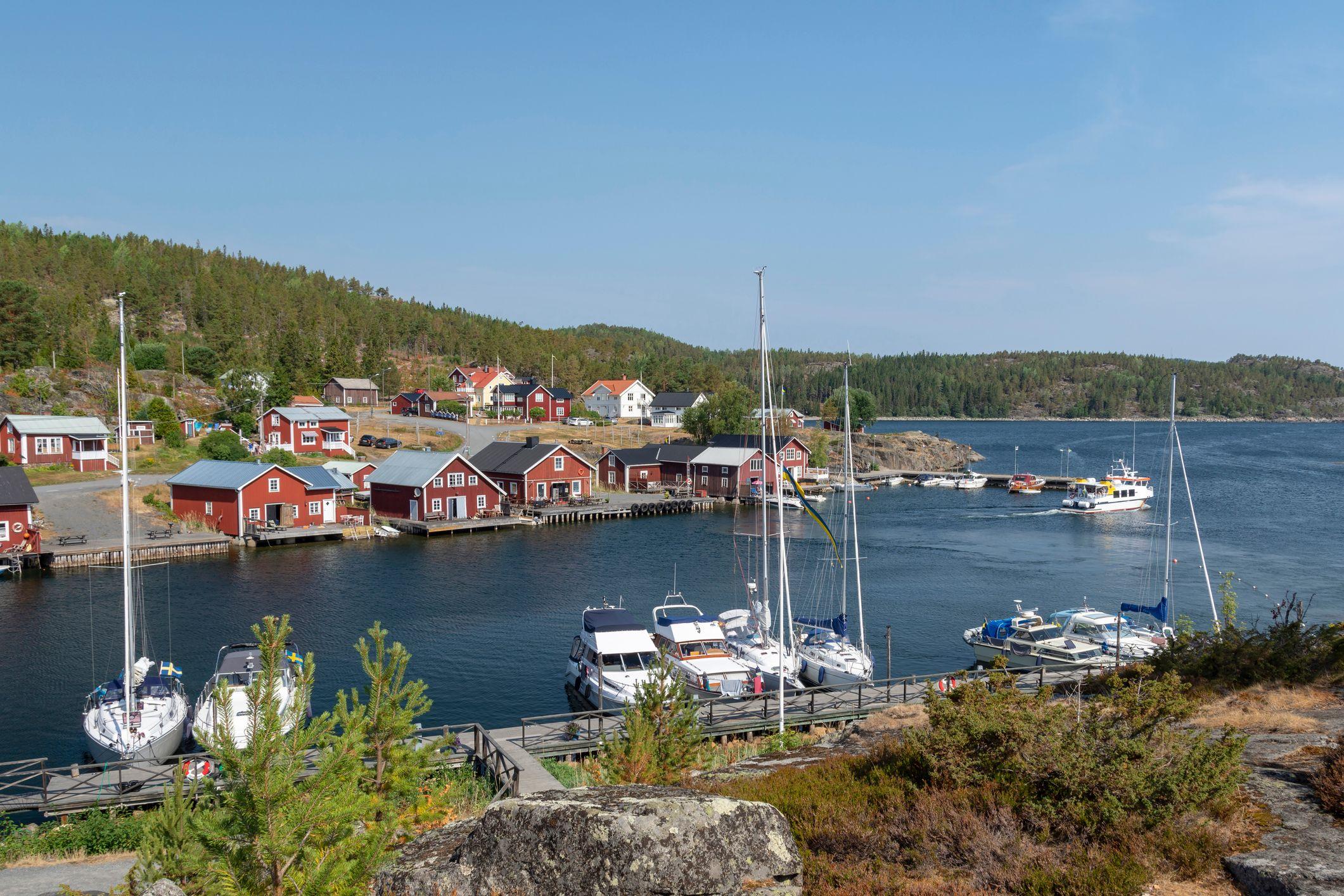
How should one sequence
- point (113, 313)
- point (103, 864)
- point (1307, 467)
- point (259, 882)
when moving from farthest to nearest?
point (113, 313)
point (1307, 467)
point (103, 864)
point (259, 882)

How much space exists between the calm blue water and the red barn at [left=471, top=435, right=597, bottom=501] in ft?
22.4

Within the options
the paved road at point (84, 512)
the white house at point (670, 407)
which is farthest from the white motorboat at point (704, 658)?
the white house at point (670, 407)

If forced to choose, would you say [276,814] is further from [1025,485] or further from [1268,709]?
[1025,485]

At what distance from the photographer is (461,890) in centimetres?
681

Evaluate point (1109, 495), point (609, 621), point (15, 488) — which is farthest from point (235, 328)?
point (609, 621)

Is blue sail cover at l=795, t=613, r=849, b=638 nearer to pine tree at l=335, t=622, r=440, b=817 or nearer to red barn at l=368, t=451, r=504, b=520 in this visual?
pine tree at l=335, t=622, r=440, b=817

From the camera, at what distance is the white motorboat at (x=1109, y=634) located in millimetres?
32438

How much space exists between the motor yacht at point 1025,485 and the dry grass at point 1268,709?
8149 centimetres

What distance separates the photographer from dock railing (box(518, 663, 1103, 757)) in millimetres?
20641

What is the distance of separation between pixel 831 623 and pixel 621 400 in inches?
4001

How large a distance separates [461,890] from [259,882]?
4.67 ft

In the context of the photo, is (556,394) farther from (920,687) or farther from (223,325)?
(920,687)

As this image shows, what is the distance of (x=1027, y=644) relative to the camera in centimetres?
3244

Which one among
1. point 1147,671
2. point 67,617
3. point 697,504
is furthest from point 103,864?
point 697,504
